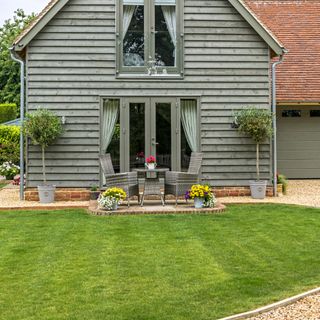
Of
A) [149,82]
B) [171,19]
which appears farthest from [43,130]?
[171,19]

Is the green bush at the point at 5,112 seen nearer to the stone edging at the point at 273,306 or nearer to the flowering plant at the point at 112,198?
the flowering plant at the point at 112,198

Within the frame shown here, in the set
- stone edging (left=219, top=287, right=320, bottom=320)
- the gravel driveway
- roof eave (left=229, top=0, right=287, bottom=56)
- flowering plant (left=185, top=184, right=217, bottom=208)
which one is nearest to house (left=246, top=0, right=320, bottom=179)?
the gravel driveway

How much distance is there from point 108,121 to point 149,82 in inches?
53.8

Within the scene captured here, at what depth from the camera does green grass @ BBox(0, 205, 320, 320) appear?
4.96m

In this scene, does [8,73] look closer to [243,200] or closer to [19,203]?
[19,203]

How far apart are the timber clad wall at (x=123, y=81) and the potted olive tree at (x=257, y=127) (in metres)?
0.37

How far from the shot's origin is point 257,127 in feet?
40.8

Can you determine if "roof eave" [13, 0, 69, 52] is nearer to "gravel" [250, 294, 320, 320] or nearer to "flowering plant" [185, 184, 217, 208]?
"flowering plant" [185, 184, 217, 208]

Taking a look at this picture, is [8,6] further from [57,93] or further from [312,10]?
[57,93]

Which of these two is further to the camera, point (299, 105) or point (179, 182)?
point (299, 105)

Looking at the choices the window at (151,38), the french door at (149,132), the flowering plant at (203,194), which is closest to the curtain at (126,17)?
the window at (151,38)

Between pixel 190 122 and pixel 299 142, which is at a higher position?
pixel 190 122

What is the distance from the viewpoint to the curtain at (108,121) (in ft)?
42.2

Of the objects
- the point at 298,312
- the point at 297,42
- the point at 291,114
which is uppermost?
the point at 297,42
